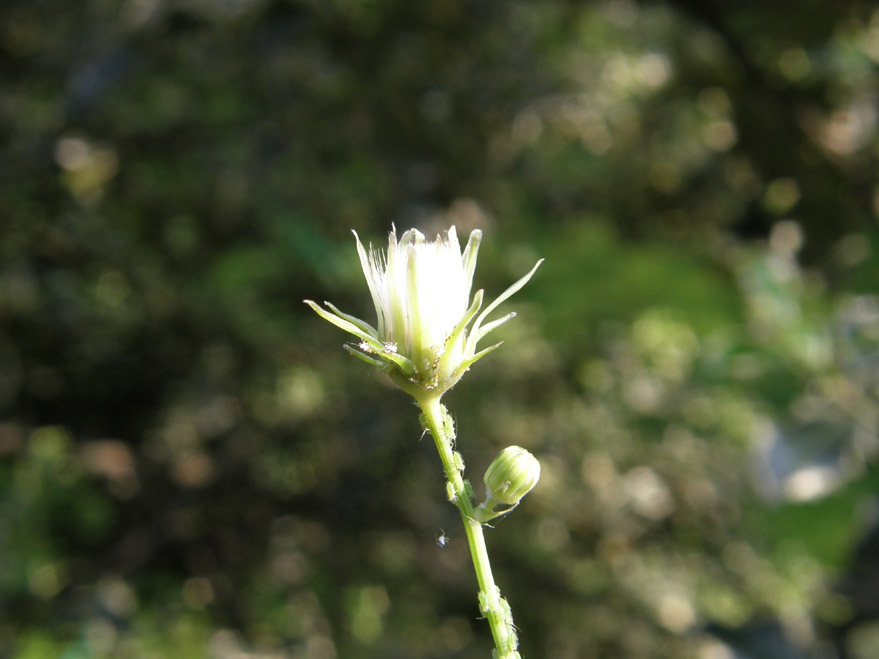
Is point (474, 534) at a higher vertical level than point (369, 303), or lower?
lower

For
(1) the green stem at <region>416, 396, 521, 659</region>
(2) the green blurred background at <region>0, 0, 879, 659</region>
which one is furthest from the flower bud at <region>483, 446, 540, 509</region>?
(2) the green blurred background at <region>0, 0, 879, 659</region>

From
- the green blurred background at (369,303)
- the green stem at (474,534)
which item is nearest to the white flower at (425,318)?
the green stem at (474,534)

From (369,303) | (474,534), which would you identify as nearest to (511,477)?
(474,534)

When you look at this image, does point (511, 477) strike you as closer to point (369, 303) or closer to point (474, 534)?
point (474, 534)

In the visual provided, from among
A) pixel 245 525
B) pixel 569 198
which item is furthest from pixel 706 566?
pixel 245 525

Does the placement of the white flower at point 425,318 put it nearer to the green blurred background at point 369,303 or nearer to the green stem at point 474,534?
the green stem at point 474,534
